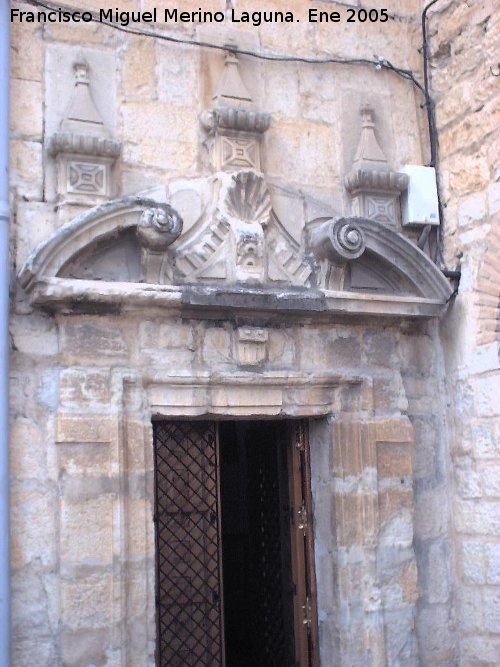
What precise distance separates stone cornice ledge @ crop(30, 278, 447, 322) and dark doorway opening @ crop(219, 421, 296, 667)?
89 cm

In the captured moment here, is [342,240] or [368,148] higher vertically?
[368,148]

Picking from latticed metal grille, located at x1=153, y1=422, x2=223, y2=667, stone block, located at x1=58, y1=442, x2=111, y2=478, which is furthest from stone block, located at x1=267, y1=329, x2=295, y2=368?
stone block, located at x1=58, y1=442, x2=111, y2=478

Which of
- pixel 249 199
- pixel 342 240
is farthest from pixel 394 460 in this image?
pixel 249 199

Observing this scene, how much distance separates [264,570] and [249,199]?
230 centimetres

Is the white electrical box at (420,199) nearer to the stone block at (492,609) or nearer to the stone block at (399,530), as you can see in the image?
the stone block at (399,530)

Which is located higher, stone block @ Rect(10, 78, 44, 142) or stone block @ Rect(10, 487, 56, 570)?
stone block @ Rect(10, 78, 44, 142)

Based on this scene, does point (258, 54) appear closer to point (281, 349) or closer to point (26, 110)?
point (26, 110)

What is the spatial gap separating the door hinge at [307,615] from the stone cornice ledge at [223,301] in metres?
1.53

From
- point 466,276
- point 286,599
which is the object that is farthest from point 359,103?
point 286,599

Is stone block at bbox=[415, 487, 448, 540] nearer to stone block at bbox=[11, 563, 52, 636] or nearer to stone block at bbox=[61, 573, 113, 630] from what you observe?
stone block at bbox=[61, 573, 113, 630]

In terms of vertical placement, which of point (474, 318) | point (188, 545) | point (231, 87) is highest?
point (231, 87)

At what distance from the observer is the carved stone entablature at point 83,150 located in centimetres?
417

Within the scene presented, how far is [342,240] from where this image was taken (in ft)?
14.7

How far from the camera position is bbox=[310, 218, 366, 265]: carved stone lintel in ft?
14.8
